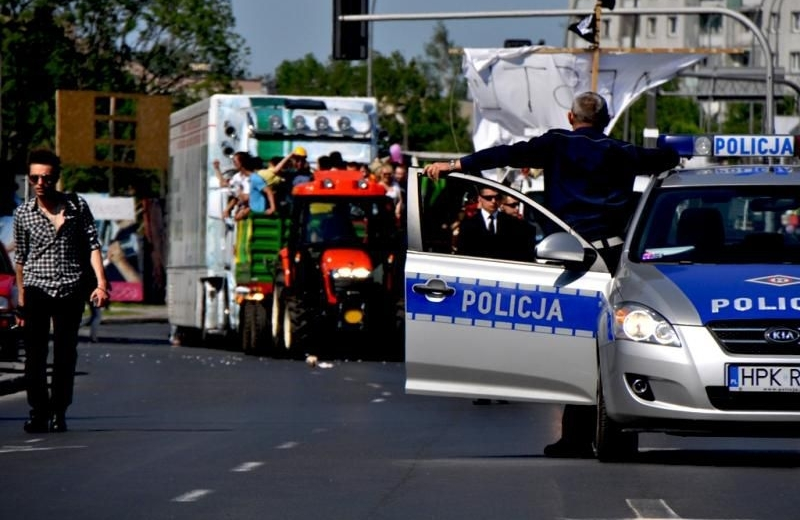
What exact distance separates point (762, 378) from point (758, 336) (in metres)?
0.21

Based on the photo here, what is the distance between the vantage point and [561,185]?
43.7ft

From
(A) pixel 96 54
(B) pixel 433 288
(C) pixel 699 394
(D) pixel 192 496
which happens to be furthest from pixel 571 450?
(A) pixel 96 54

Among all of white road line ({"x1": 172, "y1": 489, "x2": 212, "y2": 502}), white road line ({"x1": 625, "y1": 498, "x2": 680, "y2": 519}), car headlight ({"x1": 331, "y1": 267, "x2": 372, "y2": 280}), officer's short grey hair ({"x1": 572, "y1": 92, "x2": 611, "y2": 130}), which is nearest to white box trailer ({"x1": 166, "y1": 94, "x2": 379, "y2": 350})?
car headlight ({"x1": 331, "y1": 267, "x2": 372, "y2": 280})

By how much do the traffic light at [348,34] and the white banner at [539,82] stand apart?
609 centimetres

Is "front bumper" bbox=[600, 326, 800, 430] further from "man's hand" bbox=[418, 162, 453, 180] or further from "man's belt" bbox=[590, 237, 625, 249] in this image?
"man's hand" bbox=[418, 162, 453, 180]

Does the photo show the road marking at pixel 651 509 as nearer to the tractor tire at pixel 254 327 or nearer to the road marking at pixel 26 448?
the road marking at pixel 26 448

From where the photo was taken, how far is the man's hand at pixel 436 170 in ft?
42.0

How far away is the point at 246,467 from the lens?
12.4 m

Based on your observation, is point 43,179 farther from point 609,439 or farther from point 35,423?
point 609,439

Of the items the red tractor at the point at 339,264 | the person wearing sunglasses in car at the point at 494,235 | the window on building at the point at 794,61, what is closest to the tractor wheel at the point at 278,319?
the red tractor at the point at 339,264

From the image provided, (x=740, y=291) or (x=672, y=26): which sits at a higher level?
(x=672, y=26)

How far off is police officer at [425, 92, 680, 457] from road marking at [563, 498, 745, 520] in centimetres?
288

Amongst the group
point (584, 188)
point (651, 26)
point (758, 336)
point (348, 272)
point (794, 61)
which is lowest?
point (348, 272)

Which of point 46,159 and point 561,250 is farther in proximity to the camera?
point 46,159
